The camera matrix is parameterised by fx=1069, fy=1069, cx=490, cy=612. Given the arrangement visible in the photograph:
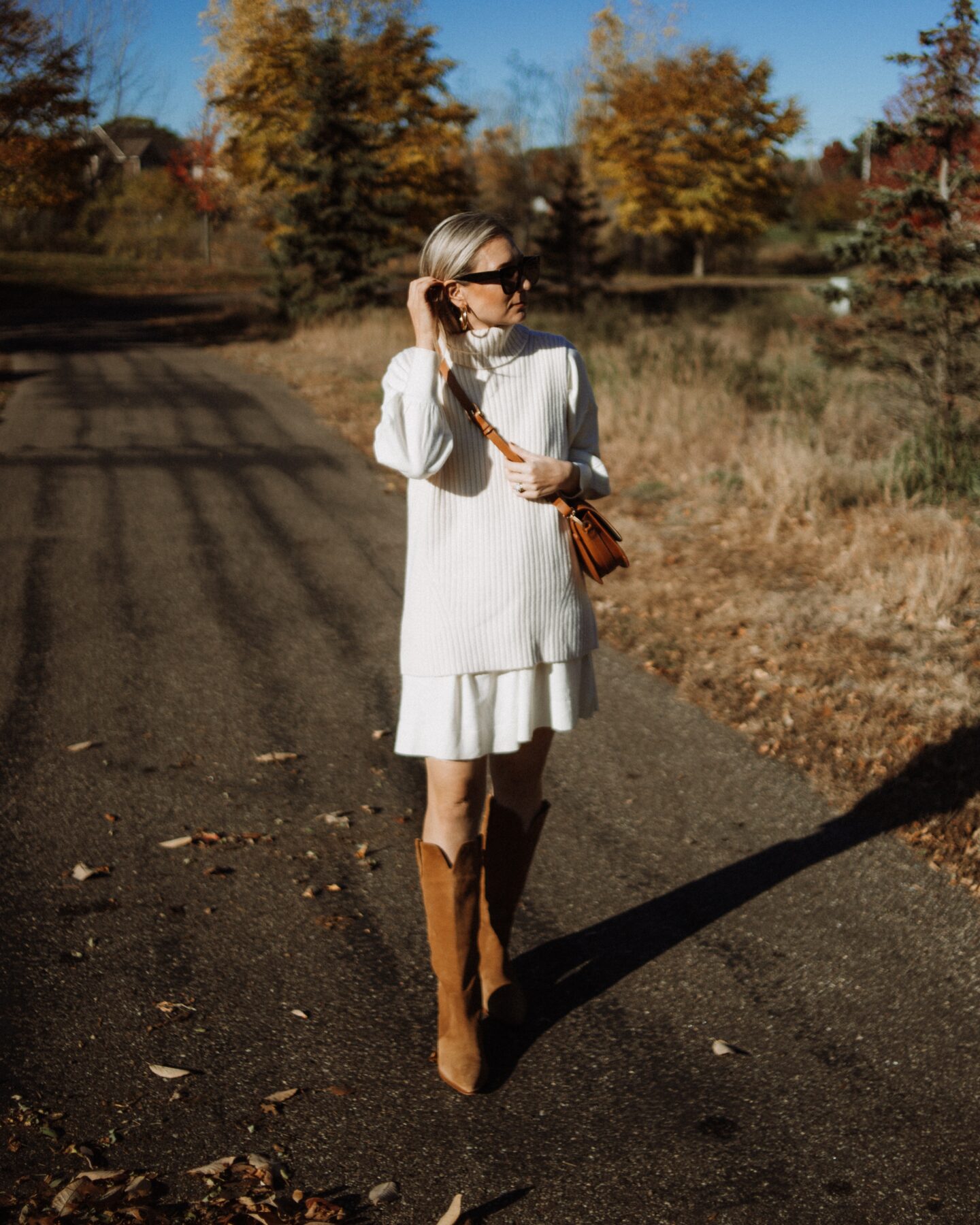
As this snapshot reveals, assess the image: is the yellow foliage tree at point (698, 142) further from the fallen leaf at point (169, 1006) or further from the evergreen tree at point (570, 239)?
the fallen leaf at point (169, 1006)

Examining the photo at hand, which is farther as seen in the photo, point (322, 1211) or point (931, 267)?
point (931, 267)

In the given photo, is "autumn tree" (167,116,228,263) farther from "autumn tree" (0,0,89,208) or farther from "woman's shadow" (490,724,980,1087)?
"woman's shadow" (490,724,980,1087)

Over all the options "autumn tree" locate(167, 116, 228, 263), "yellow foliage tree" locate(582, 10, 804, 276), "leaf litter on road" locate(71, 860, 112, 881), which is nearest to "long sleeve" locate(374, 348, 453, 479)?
"leaf litter on road" locate(71, 860, 112, 881)

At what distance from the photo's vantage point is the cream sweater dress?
2.50m

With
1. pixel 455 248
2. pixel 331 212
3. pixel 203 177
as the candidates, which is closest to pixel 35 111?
pixel 331 212

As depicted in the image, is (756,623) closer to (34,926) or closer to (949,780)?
(949,780)

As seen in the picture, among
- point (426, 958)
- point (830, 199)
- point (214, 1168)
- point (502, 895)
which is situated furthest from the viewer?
point (830, 199)

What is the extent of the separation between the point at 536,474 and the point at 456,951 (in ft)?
3.85

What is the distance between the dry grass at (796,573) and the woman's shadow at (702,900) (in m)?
0.10

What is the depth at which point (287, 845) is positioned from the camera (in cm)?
377

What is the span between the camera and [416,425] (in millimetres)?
2336

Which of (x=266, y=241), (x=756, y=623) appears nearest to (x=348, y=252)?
(x=266, y=241)

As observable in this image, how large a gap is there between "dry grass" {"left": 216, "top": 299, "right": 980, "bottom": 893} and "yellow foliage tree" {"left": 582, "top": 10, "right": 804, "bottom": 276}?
101ft

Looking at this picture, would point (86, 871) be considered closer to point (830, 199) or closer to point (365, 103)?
point (365, 103)
